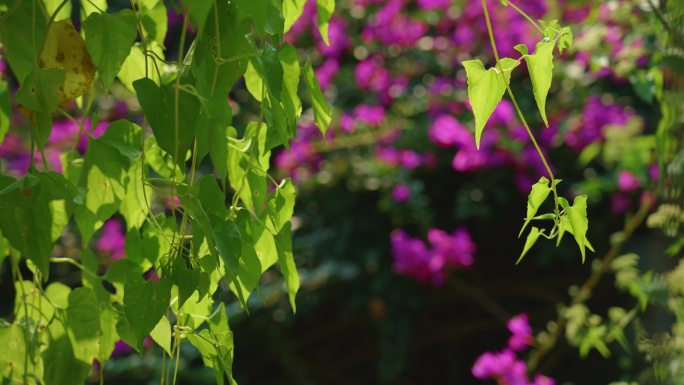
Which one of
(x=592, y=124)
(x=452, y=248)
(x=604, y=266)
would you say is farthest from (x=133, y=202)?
(x=592, y=124)

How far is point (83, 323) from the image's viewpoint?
87 cm

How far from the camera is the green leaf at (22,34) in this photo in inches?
31.4

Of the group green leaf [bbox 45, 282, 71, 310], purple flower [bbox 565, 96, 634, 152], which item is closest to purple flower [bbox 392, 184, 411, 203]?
purple flower [bbox 565, 96, 634, 152]

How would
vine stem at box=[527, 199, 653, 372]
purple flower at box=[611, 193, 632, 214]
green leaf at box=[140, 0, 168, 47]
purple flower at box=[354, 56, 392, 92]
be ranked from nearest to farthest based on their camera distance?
green leaf at box=[140, 0, 168, 47], vine stem at box=[527, 199, 653, 372], purple flower at box=[611, 193, 632, 214], purple flower at box=[354, 56, 392, 92]

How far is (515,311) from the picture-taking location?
2.84 m

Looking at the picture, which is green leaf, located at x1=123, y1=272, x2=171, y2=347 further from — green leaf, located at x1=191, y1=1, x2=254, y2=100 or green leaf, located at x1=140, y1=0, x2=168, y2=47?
green leaf, located at x1=140, y1=0, x2=168, y2=47

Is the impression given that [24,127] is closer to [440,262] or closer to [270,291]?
[270,291]

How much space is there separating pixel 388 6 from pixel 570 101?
72 centimetres

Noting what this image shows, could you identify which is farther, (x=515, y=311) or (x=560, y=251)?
(x=515, y=311)

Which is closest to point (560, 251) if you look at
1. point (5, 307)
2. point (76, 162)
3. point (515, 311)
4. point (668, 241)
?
point (515, 311)

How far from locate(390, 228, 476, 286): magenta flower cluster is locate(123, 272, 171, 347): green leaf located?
5.73 feet

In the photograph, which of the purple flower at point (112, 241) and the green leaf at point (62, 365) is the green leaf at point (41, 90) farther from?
the purple flower at point (112, 241)

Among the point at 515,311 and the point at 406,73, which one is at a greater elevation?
the point at 406,73

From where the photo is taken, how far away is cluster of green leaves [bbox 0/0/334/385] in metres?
0.71
